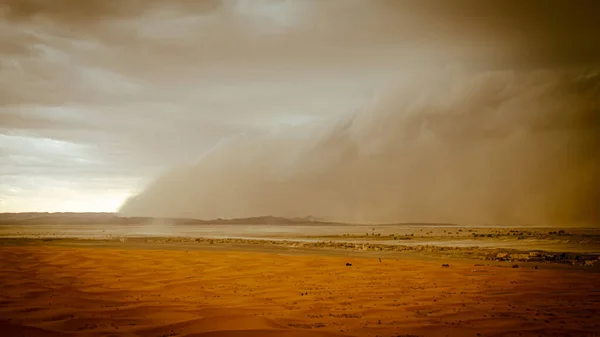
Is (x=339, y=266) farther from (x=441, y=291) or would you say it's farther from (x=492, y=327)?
(x=492, y=327)

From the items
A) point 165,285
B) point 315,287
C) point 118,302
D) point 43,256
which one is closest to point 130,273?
point 165,285

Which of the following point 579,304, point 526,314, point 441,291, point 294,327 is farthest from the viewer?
point 441,291

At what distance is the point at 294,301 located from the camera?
1177 cm

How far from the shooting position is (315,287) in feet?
46.7

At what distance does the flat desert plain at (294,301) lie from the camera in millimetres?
8586

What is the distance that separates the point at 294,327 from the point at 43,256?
20526mm

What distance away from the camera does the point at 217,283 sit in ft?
49.7

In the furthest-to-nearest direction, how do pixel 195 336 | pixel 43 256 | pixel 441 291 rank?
pixel 43 256
pixel 441 291
pixel 195 336

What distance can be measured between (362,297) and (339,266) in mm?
8082

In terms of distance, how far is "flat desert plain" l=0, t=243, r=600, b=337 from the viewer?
8.59 meters

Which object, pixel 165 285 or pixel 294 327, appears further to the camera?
pixel 165 285

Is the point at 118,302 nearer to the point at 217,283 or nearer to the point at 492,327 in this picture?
the point at 217,283

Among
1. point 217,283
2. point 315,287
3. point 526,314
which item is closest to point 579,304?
point 526,314

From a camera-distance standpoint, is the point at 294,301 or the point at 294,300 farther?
the point at 294,300
